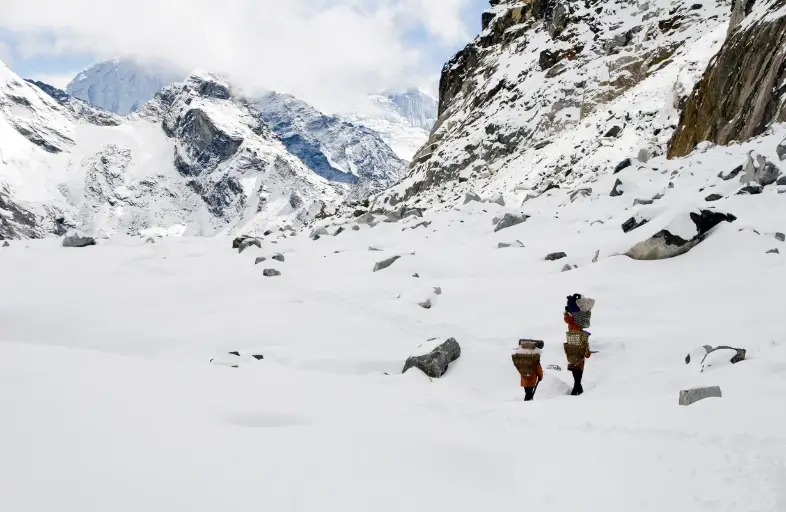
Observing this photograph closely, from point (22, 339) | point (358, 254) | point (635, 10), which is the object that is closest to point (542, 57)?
point (635, 10)

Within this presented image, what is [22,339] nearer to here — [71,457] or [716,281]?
[71,457]

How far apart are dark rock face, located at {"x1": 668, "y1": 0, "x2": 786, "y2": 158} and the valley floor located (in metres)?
10.7

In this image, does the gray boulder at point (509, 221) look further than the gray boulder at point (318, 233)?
No

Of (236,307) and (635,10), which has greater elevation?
(635,10)

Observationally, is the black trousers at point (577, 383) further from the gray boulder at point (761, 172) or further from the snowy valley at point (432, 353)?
the gray boulder at point (761, 172)

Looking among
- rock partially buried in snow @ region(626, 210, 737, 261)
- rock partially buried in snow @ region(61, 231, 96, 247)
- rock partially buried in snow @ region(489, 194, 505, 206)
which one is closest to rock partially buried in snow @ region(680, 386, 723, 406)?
rock partially buried in snow @ region(626, 210, 737, 261)

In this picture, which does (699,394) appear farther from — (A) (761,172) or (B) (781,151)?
(B) (781,151)

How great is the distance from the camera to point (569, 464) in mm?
3320

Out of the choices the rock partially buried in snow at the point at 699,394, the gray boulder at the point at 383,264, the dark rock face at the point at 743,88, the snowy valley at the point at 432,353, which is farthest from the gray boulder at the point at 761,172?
the rock partially buried in snow at the point at 699,394

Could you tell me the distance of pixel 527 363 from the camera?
525 cm

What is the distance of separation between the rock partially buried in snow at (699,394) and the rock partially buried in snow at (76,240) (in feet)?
56.3

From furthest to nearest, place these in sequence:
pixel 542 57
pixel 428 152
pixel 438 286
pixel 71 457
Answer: pixel 428 152, pixel 542 57, pixel 438 286, pixel 71 457

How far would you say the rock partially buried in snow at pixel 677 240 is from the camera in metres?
8.76

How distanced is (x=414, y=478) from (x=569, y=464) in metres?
1.03
